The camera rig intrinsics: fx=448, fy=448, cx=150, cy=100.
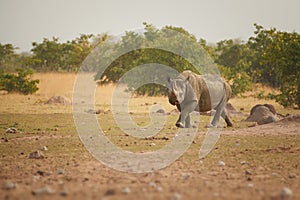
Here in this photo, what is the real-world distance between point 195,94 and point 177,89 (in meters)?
0.86

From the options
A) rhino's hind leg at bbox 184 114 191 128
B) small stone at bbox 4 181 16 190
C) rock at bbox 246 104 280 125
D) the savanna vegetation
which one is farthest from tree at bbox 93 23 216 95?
small stone at bbox 4 181 16 190

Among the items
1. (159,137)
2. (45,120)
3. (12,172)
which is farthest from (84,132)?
(12,172)

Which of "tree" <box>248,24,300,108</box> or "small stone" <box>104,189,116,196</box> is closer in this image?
"small stone" <box>104,189,116,196</box>

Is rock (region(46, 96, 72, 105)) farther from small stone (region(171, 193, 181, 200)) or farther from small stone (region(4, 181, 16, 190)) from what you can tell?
small stone (region(171, 193, 181, 200))

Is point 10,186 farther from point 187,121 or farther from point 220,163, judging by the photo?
point 187,121

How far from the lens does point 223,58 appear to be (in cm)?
3597

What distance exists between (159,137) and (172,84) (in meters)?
1.35

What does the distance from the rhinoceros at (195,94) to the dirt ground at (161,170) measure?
0.59 m

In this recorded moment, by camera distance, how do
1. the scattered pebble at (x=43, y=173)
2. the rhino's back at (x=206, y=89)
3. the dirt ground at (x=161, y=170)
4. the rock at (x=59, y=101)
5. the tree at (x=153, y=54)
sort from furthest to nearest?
the tree at (x=153, y=54) → the rock at (x=59, y=101) → the rhino's back at (x=206, y=89) → the scattered pebble at (x=43, y=173) → the dirt ground at (x=161, y=170)

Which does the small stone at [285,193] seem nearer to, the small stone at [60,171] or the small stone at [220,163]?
the small stone at [220,163]

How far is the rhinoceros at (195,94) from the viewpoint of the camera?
10.9 m

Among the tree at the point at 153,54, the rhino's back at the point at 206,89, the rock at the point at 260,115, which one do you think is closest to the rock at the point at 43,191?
the rhino's back at the point at 206,89

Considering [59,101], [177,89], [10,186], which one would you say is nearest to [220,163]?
[10,186]

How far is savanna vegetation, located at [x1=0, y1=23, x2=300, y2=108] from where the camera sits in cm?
1848
